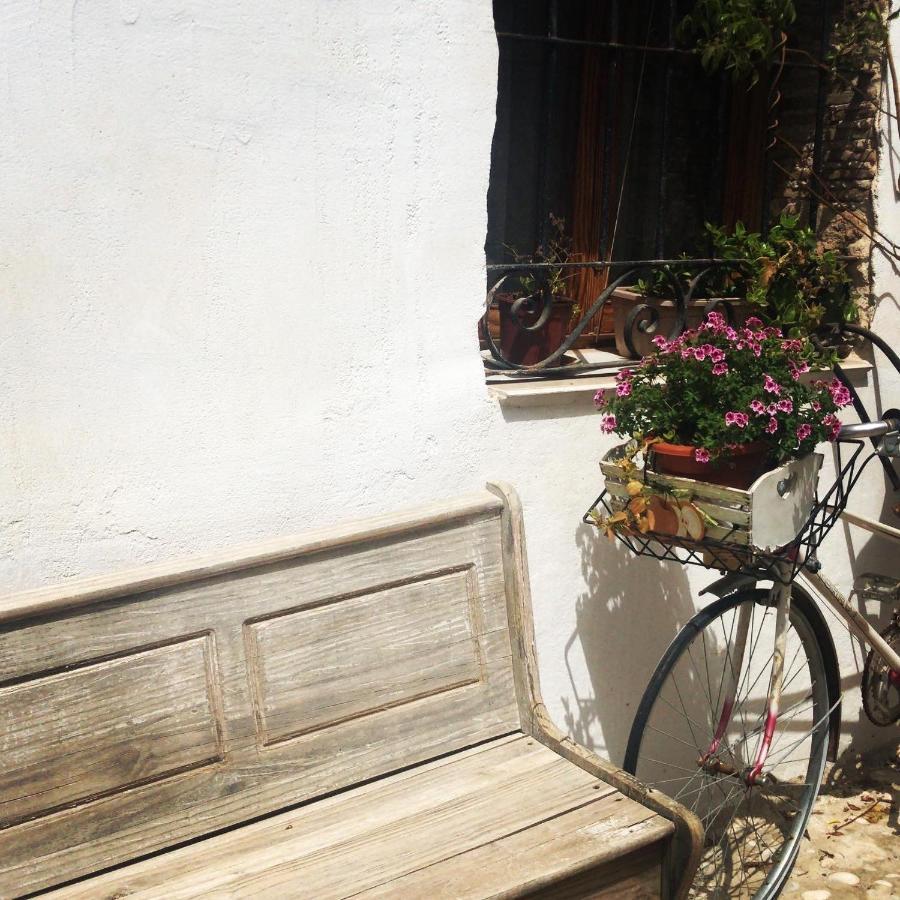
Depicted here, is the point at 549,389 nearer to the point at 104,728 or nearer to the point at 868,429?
the point at 868,429

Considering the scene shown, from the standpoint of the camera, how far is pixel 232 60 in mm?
2404

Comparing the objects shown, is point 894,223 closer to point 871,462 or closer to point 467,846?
point 871,462

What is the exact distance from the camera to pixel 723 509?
2.53 m

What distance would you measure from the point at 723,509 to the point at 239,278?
1229mm

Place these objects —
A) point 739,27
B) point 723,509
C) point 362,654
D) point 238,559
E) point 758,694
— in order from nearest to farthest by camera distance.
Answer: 1. point 238,559
2. point 362,654
3. point 723,509
4. point 739,27
5. point 758,694

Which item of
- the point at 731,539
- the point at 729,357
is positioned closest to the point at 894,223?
the point at 729,357

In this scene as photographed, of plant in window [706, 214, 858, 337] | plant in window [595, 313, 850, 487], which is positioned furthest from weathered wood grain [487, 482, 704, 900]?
plant in window [706, 214, 858, 337]

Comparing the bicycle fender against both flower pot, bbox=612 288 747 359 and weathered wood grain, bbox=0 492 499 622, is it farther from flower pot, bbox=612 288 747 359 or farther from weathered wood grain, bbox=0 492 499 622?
weathered wood grain, bbox=0 492 499 622

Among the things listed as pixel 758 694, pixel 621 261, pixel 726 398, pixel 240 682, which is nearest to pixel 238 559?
pixel 240 682

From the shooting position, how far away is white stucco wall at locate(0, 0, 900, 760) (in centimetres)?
226

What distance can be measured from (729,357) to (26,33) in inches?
67.0

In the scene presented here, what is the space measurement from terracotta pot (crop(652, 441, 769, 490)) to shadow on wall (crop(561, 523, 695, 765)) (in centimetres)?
52

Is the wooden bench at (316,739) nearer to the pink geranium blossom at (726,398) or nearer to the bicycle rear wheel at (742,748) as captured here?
the pink geranium blossom at (726,398)

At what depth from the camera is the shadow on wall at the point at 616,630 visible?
312cm
